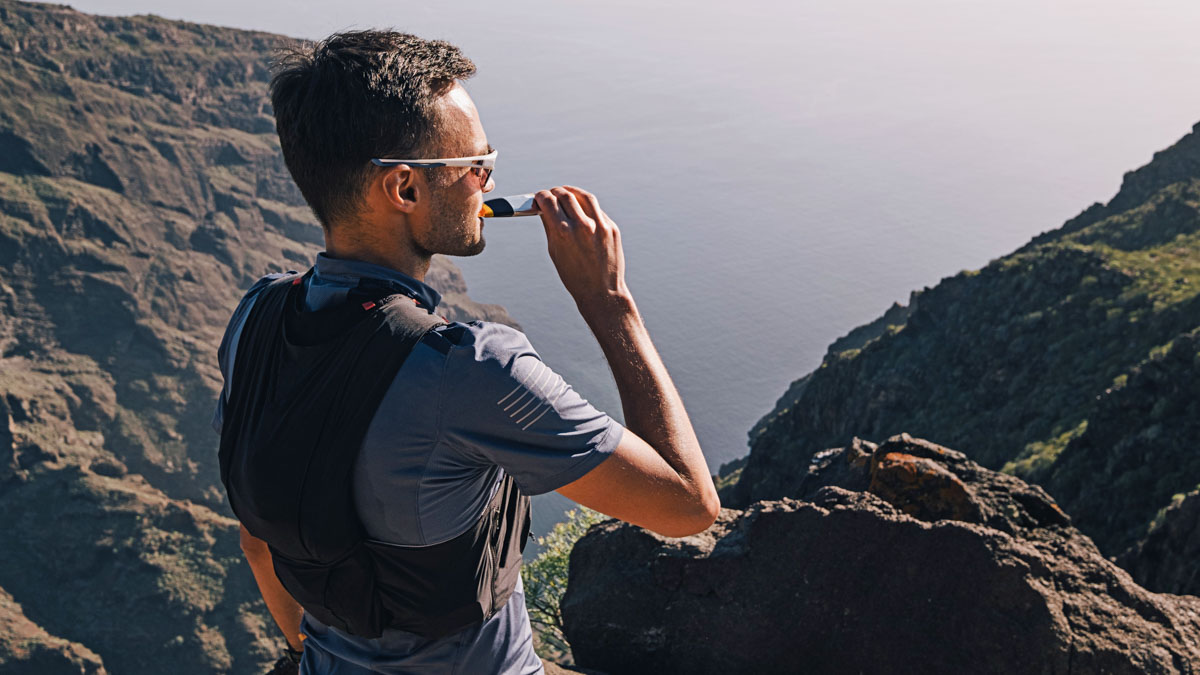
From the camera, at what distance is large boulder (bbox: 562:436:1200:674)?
607 cm

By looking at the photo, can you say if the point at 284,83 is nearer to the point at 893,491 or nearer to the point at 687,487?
the point at 687,487

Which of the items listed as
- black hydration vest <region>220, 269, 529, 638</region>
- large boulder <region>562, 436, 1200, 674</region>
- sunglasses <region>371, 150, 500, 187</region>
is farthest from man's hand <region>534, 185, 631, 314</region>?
large boulder <region>562, 436, 1200, 674</region>

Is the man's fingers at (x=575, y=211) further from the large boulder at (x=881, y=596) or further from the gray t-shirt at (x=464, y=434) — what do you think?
the large boulder at (x=881, y=596)

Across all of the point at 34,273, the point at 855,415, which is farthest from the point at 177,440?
the point at 855,415

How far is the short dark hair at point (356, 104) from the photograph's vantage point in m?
2.14

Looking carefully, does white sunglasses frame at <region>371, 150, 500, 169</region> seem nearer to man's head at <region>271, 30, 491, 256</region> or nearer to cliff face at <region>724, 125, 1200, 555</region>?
man's head at <region>271, 30, 491, 256</region>

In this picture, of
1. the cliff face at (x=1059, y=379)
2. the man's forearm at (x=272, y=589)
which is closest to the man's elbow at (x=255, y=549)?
the man's forearm at (x=272, y=589)

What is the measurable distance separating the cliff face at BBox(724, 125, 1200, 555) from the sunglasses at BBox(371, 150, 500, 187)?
19.3 meters

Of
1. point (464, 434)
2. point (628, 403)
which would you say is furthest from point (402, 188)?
point (628, 403)

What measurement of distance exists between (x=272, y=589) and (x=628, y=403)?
1721mm

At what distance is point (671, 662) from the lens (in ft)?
24.4

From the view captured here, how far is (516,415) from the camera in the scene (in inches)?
75.2

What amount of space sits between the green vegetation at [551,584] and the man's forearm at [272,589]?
15891 mm

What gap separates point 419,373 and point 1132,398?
995 inches
